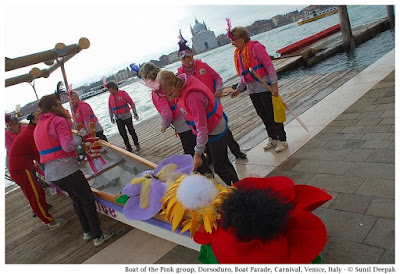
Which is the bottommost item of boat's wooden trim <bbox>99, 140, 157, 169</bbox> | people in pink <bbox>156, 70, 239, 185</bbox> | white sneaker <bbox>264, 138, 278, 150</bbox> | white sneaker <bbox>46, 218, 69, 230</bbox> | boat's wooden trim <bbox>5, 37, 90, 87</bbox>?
white sneaker <bbox>46, 218, 69, 230</bbox>

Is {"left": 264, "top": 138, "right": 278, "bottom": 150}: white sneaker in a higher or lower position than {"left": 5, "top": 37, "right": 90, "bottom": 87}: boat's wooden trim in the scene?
lower

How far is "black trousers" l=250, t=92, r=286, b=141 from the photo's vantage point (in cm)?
438

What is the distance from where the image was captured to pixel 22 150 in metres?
4.15

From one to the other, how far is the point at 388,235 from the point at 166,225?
1.83 m

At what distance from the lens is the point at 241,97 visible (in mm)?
9586

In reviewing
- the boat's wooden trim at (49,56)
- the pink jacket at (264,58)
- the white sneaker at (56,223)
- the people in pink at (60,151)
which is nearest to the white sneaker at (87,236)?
the people in pink at (60,151)

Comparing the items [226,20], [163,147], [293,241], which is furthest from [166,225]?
[163,147]

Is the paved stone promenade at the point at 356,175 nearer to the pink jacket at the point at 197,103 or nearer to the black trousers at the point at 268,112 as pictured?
the black trousers at the point at 268,112

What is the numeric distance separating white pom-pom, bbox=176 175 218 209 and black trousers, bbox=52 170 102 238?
1765 millimetres

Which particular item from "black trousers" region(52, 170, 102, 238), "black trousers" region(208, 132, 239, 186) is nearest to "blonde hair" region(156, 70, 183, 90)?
"black trousers" region(208, 132, 239, 186)

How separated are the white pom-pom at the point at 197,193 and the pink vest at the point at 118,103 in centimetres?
502

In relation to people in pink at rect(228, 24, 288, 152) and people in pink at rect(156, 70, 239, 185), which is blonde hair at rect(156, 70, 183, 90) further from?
people in pink at rect(228, 24, 288, 152)

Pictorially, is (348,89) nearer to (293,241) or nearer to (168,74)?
(168,74)

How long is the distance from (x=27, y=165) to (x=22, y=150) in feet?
0.77
